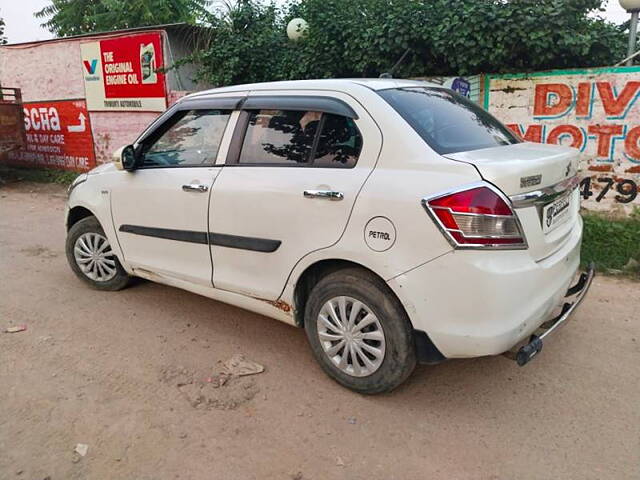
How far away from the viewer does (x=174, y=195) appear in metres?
3.54

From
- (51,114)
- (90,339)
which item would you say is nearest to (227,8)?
(51,114)

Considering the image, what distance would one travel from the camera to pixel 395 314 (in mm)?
2639

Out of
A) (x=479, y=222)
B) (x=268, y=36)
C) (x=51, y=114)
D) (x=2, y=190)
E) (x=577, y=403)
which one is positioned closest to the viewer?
(x=479, y=222)

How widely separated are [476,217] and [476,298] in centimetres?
39

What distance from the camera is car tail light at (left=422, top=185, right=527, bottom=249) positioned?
2346 mm

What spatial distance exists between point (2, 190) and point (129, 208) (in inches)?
319

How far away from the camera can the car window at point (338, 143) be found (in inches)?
110

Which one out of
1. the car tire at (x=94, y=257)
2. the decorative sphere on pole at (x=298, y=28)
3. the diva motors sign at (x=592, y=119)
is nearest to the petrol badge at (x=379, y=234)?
the car tire at (x=94, y=257)

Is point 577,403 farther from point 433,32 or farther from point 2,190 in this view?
point 2,190

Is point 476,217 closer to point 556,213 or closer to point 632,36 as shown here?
point 556,213

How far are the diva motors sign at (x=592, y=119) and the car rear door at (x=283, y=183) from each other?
4342 mm

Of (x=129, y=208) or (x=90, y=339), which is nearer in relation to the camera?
(x=90, y=339)

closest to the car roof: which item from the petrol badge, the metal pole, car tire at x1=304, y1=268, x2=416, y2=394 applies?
the petrol badge

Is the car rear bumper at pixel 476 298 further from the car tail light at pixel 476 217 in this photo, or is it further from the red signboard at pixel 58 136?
the red signboard at pixel 58 136
